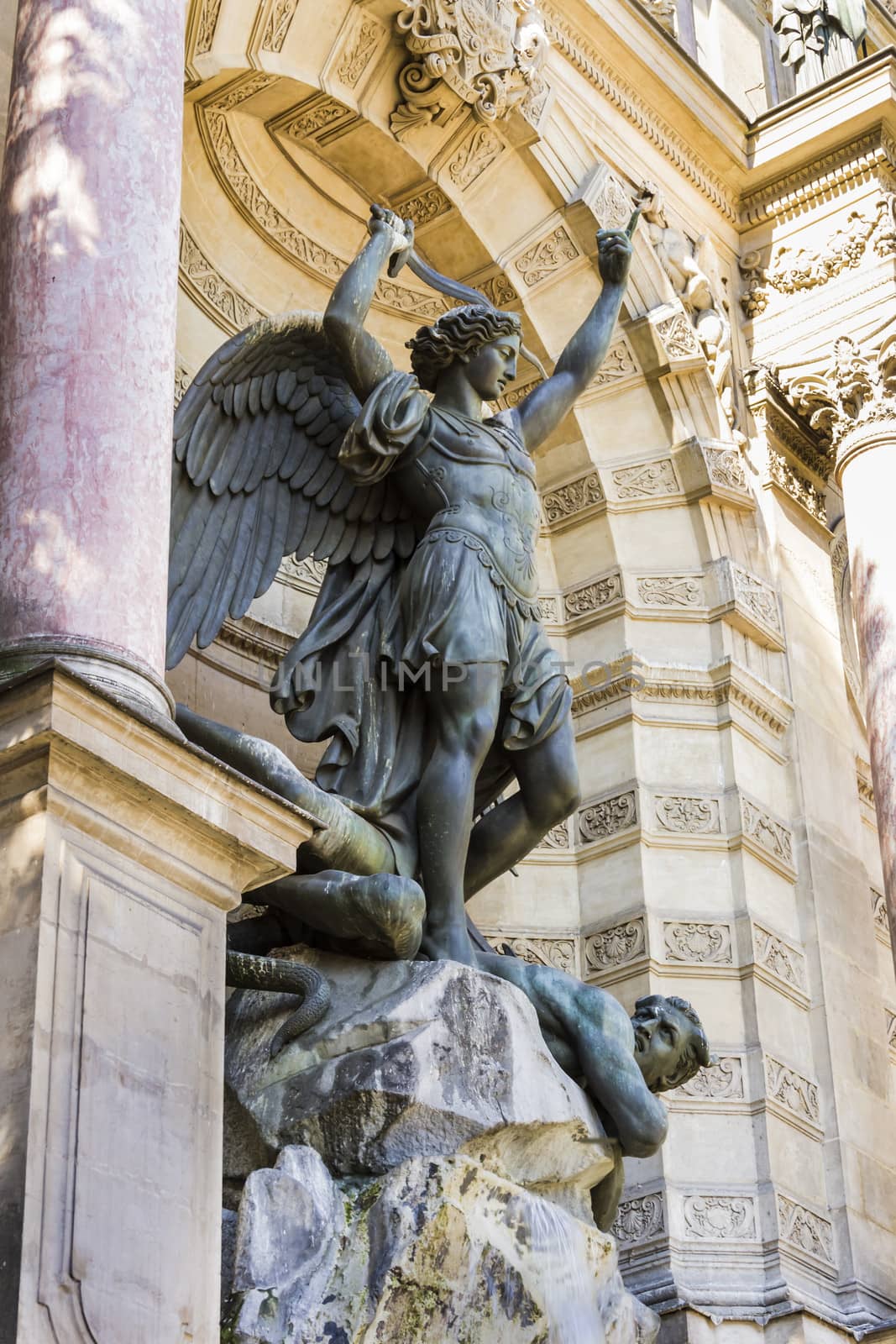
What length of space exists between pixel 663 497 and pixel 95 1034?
690 centimetres

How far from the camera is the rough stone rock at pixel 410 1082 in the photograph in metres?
5.94

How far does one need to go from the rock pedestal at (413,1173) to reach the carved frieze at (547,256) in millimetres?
5745

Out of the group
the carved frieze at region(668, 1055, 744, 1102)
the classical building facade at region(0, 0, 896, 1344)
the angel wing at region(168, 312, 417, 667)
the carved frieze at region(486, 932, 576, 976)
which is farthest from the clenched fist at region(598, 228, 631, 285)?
the carved frieze at region(668, 1055, 744, 1102)

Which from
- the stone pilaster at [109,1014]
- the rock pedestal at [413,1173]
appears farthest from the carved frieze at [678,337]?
the stone pilaster at [109,1014]

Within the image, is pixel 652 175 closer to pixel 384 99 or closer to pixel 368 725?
pixel 384 99

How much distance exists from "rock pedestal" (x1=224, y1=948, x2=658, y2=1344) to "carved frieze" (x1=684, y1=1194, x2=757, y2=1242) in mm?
2786

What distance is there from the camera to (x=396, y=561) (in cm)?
773

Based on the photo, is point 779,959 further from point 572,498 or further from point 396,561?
point 396,561

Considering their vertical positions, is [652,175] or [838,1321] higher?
[652,175]

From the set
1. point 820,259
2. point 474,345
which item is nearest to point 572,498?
point 820,259

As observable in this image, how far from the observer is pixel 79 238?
6.14m

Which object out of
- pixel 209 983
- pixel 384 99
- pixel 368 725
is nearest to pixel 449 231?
pixel 384 99

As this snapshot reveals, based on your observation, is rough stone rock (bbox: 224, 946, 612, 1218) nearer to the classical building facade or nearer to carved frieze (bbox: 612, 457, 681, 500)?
the classical building facade

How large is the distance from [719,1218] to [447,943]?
316 centimetres
